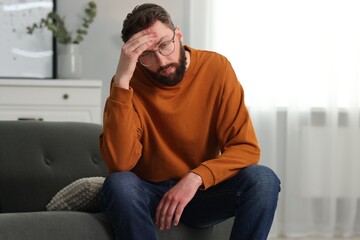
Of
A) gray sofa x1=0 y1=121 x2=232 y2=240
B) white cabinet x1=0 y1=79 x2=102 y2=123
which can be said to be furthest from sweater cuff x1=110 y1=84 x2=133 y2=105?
white cabinet x1=0 y1=79 x2=102 y2=123

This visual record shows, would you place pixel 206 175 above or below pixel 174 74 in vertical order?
below

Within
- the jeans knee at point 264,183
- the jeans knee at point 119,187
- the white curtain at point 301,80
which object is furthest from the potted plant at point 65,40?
the jeans knee at point 264,183

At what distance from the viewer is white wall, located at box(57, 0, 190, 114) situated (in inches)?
177

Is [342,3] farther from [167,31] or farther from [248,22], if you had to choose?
[167,31]

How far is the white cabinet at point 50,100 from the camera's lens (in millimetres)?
3869

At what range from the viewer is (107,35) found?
4512mm

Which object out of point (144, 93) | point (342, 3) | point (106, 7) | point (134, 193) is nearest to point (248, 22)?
point (342, 3)

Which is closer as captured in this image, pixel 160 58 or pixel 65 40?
pixel 160 58

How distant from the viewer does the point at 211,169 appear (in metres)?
2.06

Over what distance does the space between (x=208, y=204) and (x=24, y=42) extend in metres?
2.50

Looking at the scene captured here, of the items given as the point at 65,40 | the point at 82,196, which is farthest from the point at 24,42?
the point at 82,196

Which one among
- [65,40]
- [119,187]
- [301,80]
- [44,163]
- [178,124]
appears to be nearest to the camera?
[119,187]

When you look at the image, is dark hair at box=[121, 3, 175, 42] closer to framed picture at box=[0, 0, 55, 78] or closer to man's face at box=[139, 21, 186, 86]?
man's face at box=[139, 21, 186, 86]

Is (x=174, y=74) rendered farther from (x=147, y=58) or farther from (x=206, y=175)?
(x=206, y=175)
